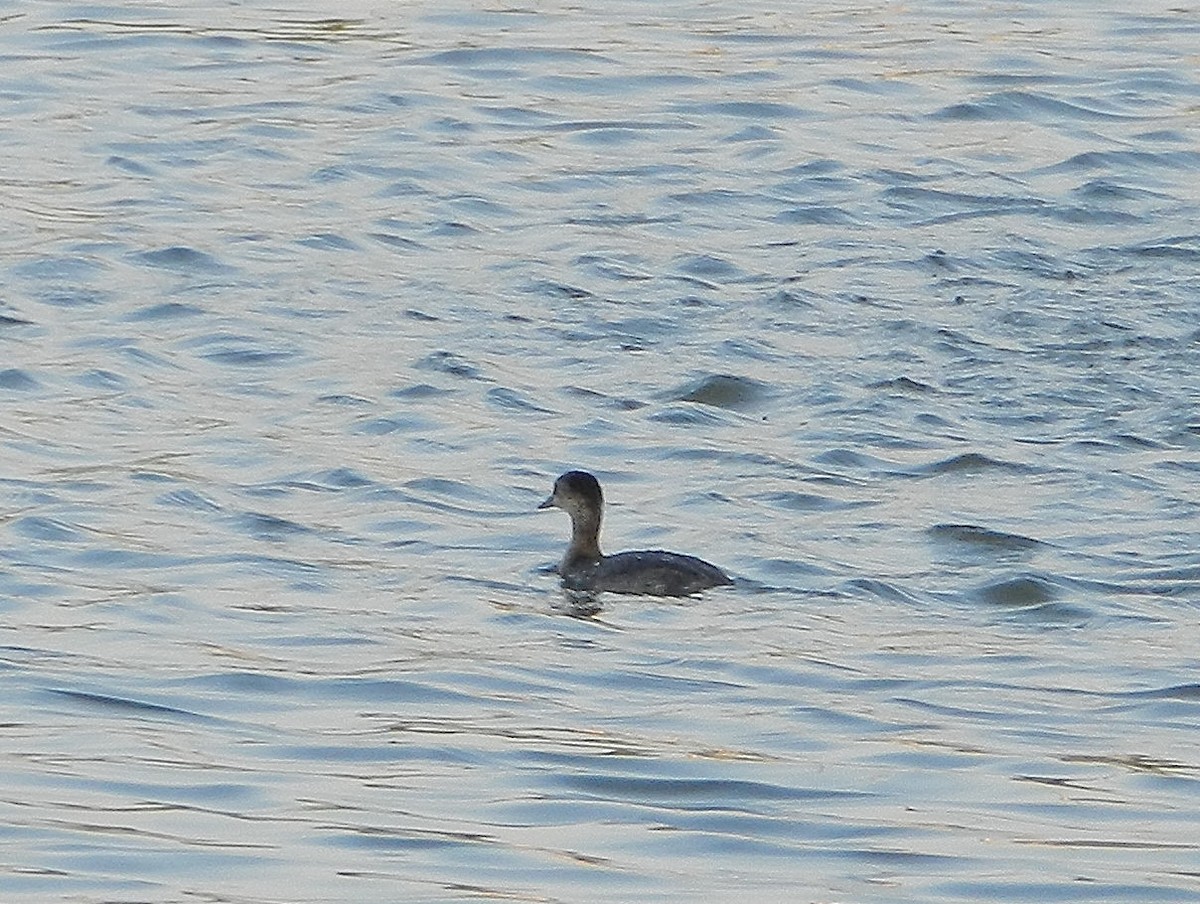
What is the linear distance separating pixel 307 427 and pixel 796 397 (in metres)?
2.40

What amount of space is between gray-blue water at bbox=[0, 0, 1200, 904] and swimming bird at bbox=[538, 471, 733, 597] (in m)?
0.14

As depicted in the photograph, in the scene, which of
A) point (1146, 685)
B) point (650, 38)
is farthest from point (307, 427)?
point (650, 38)

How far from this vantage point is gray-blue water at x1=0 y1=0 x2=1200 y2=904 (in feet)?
28.7

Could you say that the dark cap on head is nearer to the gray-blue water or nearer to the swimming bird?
the swimming bird

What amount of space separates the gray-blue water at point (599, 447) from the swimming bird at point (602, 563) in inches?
5.5

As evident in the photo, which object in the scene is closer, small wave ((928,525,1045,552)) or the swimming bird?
the swimming bird

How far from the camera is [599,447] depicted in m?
14.2

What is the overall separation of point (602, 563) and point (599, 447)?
1960 mm

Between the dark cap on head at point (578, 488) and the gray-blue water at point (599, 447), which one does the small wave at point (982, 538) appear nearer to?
the gray-blue water at point (599, 447)

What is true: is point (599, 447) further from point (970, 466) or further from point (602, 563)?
point (602, 563)

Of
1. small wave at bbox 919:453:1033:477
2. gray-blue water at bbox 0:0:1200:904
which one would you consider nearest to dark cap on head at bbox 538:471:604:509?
gray-blue water at bbox 0:0:1200:904

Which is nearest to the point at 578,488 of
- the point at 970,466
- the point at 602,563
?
the point at 602,563

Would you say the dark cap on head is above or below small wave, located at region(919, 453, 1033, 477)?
above

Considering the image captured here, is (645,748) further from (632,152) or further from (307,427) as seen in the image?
(632,152)
